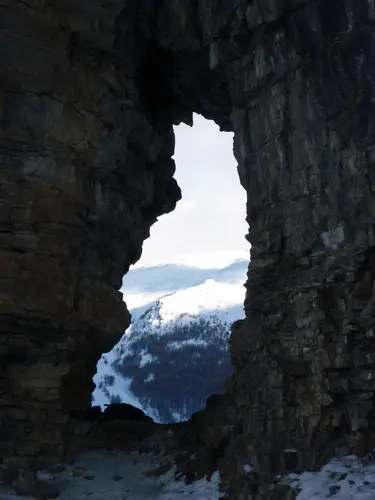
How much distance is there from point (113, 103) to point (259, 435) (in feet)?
51.4

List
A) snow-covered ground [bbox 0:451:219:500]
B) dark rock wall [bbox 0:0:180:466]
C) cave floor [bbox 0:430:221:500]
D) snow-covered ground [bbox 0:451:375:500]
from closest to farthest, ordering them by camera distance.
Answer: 1. snow-covered ground [bbox 0:451:375:500]
2. cave floor [bbox 0:430:221:500]
3. snow-covered ground [bbox 0:451:219:500]
4. dark rock wall [bbox 0:0:180:466]

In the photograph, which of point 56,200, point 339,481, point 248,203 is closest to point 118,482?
point 339,481

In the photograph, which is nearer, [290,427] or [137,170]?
[290,427]

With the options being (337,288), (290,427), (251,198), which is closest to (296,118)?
(251,198)

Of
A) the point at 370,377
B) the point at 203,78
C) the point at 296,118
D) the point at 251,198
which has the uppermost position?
the point at 203,78

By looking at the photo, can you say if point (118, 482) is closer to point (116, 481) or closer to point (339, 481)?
point (116, 481)

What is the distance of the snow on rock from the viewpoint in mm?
15539

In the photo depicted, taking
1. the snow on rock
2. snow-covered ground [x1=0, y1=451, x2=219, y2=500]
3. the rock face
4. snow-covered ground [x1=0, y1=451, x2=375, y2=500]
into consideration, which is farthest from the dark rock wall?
the snow on rock

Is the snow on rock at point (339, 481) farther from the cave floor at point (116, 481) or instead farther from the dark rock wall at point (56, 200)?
the dark rock wall at point (56, 200)

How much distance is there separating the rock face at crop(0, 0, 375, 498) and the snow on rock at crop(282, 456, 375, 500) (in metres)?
0.86

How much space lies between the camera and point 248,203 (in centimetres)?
2598

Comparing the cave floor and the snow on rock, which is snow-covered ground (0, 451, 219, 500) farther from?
the snow on rock

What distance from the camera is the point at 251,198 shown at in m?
25.8

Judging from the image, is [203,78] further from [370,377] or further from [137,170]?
[370,377]
